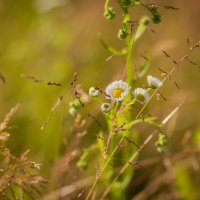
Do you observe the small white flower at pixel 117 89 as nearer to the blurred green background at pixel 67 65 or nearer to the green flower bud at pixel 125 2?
the green flower bud at pixel 125 2

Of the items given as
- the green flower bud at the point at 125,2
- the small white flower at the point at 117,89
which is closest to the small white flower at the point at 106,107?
the small white flower at the point at 117,89

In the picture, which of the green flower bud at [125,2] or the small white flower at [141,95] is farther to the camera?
the green flower bud at [125,2]

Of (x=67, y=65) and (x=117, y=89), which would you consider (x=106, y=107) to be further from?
(x=67, y=65)

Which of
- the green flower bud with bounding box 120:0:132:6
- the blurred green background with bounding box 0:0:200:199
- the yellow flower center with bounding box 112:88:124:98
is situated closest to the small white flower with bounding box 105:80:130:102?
the yellow flower center with bounding box 112:88:124:98

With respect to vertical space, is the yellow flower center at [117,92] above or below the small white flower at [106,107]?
above

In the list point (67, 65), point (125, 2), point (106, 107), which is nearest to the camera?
point (106, 107)

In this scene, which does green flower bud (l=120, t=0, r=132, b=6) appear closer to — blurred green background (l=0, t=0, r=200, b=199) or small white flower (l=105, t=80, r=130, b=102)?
small white flower (l=105, t=80, r=130, b=102)

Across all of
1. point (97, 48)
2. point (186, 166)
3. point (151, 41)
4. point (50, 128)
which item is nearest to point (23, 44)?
point (97, 48)

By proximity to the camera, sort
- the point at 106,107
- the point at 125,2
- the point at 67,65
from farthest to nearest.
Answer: the point at 67,65 → the point at 125,2 → the point at 106,107

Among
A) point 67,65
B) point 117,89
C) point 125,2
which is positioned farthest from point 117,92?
point 67,65
